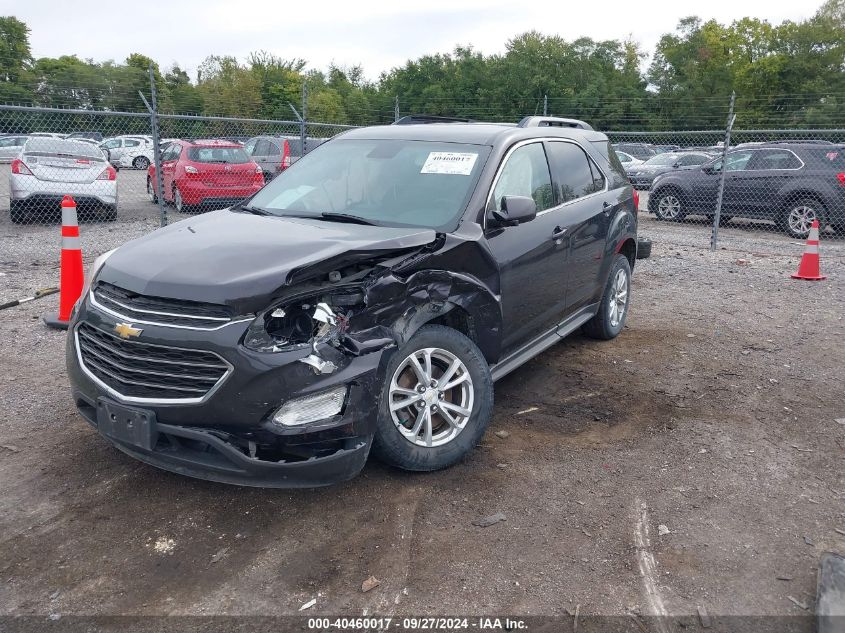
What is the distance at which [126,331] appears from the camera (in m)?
3.20

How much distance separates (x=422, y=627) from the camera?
8.75ft

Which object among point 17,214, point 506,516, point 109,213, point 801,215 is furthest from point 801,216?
point 17,214

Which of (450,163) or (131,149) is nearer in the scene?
(450,163)

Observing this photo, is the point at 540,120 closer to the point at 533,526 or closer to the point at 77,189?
the point at 533,526

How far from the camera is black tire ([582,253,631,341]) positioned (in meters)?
6.04

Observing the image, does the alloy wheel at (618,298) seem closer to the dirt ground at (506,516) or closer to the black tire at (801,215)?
the dirt ground at (506,516)

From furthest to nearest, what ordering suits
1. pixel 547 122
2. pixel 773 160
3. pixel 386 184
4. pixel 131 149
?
pixel 131 149
pixel 773 160
pixel 547 122
pixel 386 184

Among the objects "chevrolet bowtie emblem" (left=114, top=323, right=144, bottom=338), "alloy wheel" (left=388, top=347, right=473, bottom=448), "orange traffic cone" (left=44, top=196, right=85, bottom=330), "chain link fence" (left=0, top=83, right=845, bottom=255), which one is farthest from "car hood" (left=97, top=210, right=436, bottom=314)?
"chain link fence" (left=0, top=83, right=845, bottom=255)

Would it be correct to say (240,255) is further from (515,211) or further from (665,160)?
(665,160)

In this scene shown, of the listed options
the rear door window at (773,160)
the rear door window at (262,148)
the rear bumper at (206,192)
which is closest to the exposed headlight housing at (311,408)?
the rear bumper at (206,192)

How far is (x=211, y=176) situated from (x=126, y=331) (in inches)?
438

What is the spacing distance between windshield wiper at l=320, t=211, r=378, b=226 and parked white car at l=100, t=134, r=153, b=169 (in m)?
29.1

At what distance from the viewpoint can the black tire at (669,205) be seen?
587 inches

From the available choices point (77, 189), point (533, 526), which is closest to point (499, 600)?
point (533, 526)
